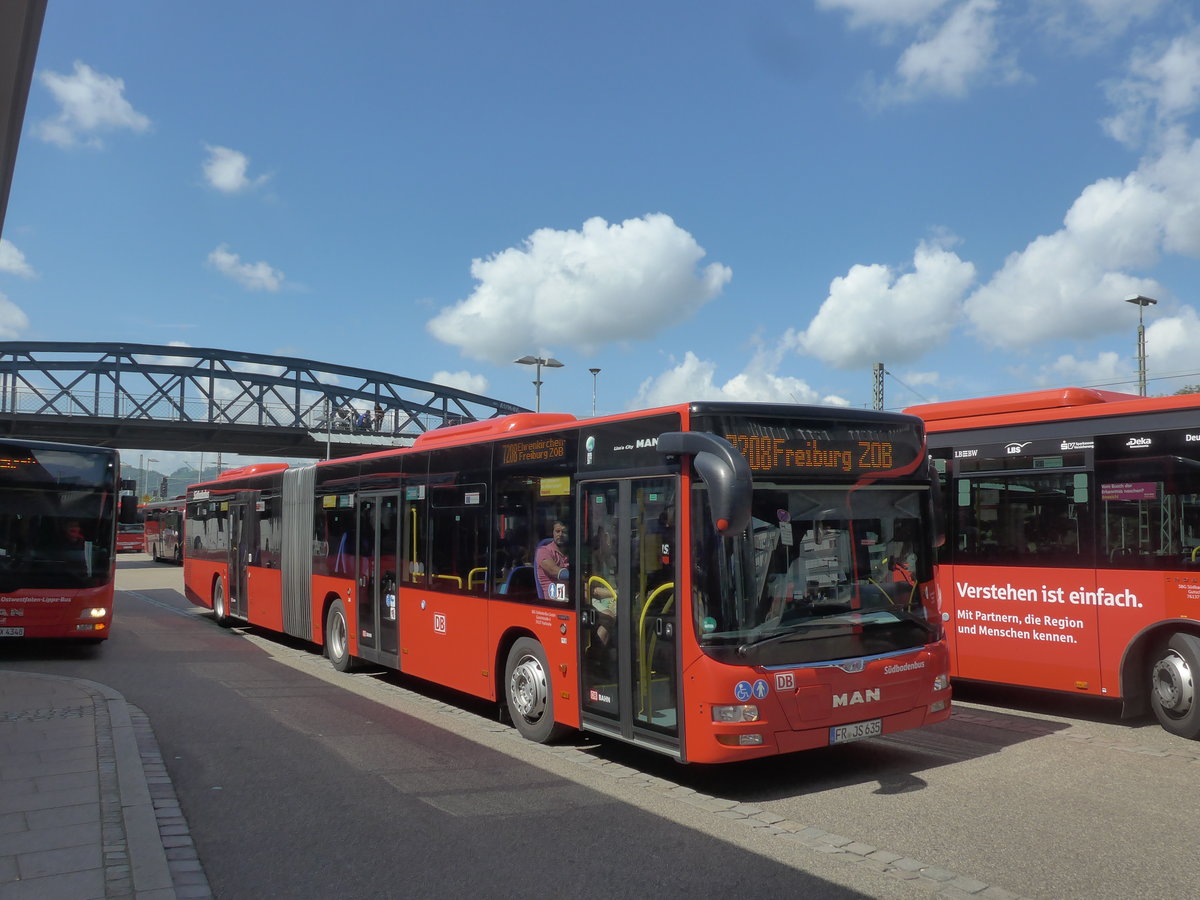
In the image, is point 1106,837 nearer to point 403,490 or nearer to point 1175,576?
point 1175,576

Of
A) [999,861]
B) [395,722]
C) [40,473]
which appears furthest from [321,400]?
[999,861]

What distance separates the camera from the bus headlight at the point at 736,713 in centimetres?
670

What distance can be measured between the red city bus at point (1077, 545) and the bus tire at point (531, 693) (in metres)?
4.51

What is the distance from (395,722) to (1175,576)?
23.7 ft

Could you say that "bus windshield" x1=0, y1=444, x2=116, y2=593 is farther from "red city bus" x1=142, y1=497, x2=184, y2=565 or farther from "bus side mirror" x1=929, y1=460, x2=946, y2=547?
"red city bus" x1=142, y1=497, x2=184, y2=565

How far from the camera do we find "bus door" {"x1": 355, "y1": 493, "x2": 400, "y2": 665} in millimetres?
11898

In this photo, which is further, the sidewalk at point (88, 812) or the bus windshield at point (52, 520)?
the bus windshield at point (52, 520)

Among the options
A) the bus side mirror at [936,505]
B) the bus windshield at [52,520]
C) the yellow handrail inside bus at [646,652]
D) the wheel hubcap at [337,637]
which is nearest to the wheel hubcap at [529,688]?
the yellow handrail inside bus at [646,652]

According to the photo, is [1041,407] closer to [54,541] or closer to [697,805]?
[697,805]

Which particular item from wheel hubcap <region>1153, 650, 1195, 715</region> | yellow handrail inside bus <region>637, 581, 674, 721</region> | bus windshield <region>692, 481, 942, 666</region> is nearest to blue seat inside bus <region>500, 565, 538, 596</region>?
yellow handrail inside bus <region>637, 581, 674, 721</region>

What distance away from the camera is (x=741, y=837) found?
5.99 m

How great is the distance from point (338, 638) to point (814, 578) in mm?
8380

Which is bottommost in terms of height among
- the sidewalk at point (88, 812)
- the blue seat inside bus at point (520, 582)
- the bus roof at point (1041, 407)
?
the sidewalk at point (88, 812)

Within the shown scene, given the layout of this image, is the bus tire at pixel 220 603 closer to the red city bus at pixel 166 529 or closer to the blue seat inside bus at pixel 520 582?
the blue seat inside bus at pixel 520 582
